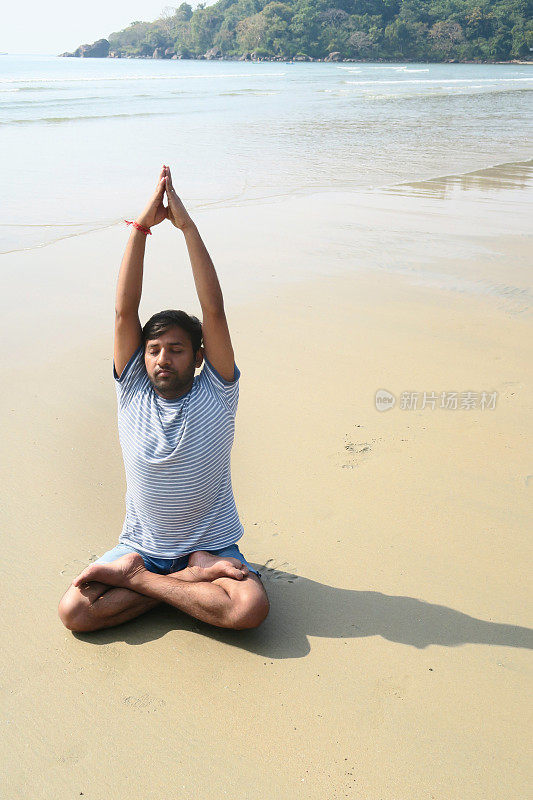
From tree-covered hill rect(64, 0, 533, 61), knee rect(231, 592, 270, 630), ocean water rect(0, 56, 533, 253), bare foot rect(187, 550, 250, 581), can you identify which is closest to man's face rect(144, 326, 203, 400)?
bare foot rect(187, 550, 250, 581)

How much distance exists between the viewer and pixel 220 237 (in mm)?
7535

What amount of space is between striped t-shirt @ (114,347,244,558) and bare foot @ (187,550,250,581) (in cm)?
7

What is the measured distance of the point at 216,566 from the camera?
259 centimetres

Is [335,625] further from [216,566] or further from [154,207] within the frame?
[154,207]

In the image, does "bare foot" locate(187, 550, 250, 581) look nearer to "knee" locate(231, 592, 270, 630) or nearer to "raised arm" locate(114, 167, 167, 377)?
"knee" locate(231, 592, 270, 630)

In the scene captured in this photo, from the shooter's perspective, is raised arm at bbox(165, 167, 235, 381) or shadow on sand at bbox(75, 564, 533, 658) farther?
raised arm at bbox(165, 167, 235, 381)

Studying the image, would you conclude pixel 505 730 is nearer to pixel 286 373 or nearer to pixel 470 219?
pixel 286 373

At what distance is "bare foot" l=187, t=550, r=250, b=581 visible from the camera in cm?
256

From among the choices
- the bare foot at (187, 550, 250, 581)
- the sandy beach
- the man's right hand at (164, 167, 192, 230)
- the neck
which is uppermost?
the man's right hand at (164, 167, 192, 230)

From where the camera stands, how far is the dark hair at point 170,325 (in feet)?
8.75

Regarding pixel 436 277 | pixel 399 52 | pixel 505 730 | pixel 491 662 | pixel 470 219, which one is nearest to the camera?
pixel 505 730

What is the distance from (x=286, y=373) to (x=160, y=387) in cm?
198

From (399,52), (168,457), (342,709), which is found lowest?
(342,709)

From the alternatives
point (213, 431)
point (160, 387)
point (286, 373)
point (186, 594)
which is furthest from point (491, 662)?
point (286, 373)
